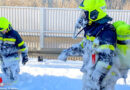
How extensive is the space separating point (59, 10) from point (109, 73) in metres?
5.41

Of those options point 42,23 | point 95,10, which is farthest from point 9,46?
point 42,23

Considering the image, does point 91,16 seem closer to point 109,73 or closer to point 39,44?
point 109,73

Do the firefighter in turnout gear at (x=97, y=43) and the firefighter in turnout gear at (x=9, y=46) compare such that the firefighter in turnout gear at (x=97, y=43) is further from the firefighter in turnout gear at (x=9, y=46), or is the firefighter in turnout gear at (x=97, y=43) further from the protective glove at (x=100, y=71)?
the firefighter in turnout gear at (x=9, y=46)

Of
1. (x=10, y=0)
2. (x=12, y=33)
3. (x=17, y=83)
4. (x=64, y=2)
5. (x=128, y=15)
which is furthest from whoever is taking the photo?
(x=10, y=0)

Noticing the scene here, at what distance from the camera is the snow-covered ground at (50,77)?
475cm

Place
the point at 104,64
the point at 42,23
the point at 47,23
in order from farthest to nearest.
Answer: the point at 47,23, the point at 42,23, the point at 104,64

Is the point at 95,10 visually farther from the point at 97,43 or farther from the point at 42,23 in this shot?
the point at 42,23

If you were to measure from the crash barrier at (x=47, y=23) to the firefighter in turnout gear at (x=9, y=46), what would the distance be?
9.85 feet

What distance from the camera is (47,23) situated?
7.77m

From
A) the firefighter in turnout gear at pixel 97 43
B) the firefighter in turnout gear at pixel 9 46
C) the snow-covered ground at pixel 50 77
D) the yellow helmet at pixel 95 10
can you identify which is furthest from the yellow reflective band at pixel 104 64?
the firefighter in turnout gear at pixel 9 46

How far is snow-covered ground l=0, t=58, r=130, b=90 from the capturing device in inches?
187

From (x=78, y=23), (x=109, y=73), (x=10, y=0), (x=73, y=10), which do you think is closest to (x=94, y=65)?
(x=109, y=73)

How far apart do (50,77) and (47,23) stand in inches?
115

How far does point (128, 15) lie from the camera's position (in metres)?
7.61
